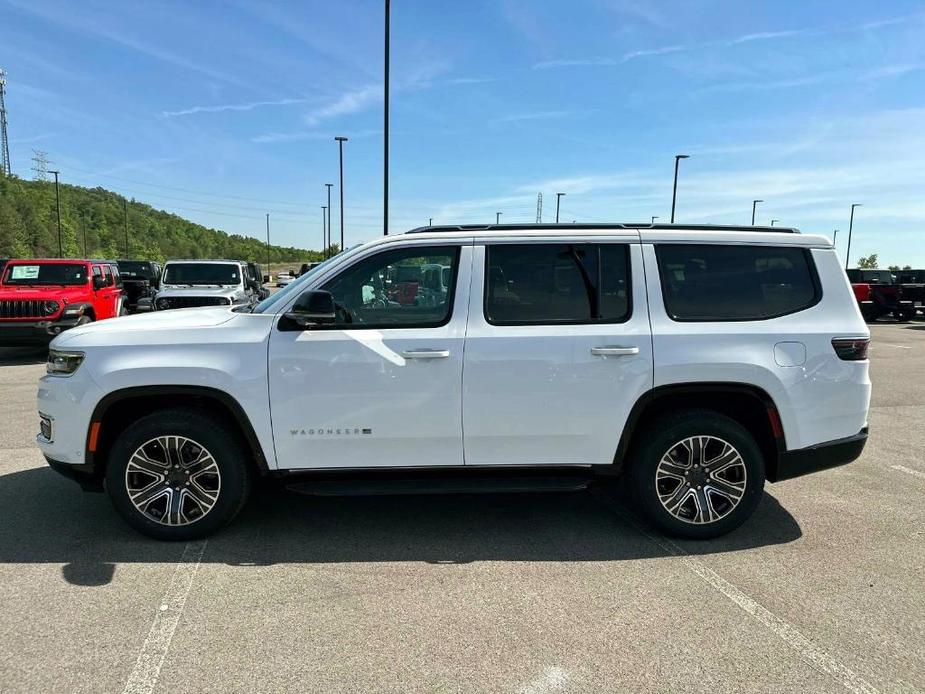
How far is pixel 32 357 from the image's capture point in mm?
12328

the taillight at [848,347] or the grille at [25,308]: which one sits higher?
the taillight at [848,347]

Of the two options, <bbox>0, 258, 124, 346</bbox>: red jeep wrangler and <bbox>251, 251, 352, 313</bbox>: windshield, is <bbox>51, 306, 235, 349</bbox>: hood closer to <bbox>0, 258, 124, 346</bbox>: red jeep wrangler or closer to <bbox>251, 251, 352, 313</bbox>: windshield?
<bbox>251, 251, 352, 313</bbox>: windshield

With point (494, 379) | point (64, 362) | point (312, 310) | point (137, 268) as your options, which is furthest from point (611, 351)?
point (137, 268)

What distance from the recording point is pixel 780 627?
3.01 meters

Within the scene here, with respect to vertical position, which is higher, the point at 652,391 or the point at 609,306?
the point at 609,306

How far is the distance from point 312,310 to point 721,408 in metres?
2.69

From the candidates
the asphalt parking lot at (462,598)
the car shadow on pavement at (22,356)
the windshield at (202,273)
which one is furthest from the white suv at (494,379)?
the windshield at (202,273)

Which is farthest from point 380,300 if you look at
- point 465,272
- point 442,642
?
point 442,642

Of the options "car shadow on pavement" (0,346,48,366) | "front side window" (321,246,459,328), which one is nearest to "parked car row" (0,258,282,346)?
"car shadow on pavement" (0,346,48,366)

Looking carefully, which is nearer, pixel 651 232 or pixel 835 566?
pixel 835 566

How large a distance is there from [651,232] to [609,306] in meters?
0.58

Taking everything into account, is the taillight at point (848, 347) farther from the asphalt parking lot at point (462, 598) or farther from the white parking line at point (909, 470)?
the white parking line at point (909, 470)

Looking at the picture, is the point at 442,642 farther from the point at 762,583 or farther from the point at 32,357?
the point at 32,357

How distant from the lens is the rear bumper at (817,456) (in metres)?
3.92
